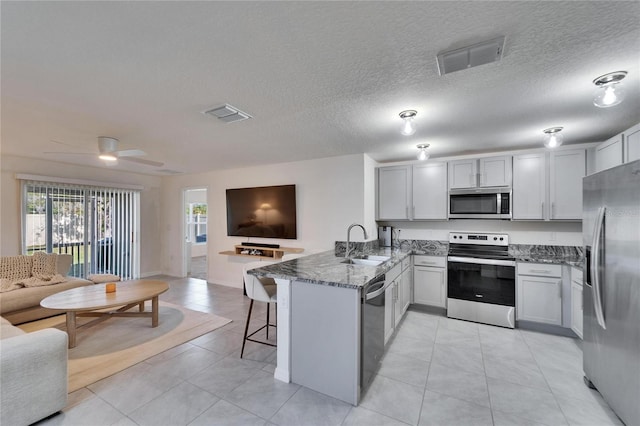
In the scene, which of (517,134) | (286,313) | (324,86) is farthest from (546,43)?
(286,313)

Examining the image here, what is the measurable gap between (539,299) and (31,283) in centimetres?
663

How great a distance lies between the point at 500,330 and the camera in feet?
10.7

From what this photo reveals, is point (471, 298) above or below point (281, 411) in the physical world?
above

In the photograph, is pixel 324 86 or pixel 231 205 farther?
pixel 231 205

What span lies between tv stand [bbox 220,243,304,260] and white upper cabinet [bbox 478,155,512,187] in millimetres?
2950

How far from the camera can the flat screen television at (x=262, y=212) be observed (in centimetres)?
461

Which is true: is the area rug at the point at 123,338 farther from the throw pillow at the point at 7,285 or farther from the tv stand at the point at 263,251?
the tv stand at the point at 263,251

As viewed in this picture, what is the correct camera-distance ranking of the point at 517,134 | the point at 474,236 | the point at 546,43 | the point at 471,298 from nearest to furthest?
the point at 546,43 → the point at 517,134 → the point at 471,298 → the point at 474,236

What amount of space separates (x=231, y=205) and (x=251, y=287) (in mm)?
3067

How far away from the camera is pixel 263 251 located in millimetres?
4820

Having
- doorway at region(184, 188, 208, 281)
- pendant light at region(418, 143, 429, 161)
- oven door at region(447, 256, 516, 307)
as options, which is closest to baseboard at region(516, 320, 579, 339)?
oven door at region(447, 256, 516, 307)

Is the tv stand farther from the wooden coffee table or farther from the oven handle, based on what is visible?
the oven handle

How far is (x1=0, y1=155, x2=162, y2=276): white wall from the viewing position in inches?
165

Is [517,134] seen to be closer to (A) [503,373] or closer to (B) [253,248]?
(A) [503,373]
